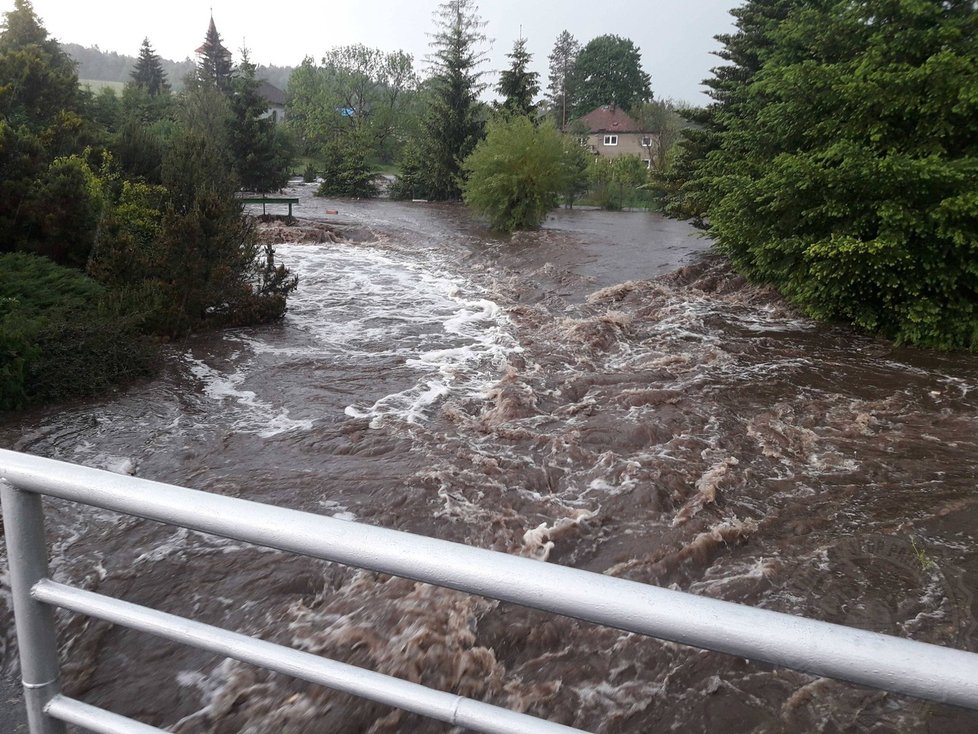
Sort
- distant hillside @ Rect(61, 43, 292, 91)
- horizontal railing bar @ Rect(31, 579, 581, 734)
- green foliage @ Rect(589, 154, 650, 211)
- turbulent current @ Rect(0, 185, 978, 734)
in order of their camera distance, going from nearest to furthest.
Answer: horizontal railing bar @ Rect(31, 579, 581, 734), turbulent current @ Rect(0, 185, 978, 734), green foliage @ Rect(589, 154, 650, 211), distant hillside @ Rect(61, 43, 292, 91)

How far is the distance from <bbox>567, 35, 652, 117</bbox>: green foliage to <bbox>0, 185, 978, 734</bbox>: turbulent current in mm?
68021

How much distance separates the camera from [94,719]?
133 centimetres

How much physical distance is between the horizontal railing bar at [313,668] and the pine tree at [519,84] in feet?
119

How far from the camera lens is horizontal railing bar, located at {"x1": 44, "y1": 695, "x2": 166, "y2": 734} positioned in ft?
4.28

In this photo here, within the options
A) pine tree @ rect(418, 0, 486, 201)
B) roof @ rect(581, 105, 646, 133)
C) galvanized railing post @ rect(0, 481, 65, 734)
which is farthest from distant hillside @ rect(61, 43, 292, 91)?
galvanized railing post @ rect(0, 481, 65, 734)

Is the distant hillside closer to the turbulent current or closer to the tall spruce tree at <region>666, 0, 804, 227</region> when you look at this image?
the tall spruce tree at <region>666, 0, 804, 227</region>

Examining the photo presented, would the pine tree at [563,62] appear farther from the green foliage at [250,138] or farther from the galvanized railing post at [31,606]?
the galvanized railing post at [31,606]

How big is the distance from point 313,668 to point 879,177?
9969 millimetres

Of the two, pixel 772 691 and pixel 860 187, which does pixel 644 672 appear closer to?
pixel 772 691

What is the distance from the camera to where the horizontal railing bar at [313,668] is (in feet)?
3.50

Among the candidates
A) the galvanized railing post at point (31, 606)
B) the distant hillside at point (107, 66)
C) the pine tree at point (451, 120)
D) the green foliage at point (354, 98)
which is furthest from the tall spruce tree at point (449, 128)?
the distant hillside at point (107, 66)

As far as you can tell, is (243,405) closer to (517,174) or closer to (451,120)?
(517,174)

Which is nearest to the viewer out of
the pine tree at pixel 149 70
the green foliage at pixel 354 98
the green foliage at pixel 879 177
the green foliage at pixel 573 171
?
the green foliage at pixel 879 177

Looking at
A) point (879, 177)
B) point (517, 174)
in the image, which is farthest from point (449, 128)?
point (879, 177)
